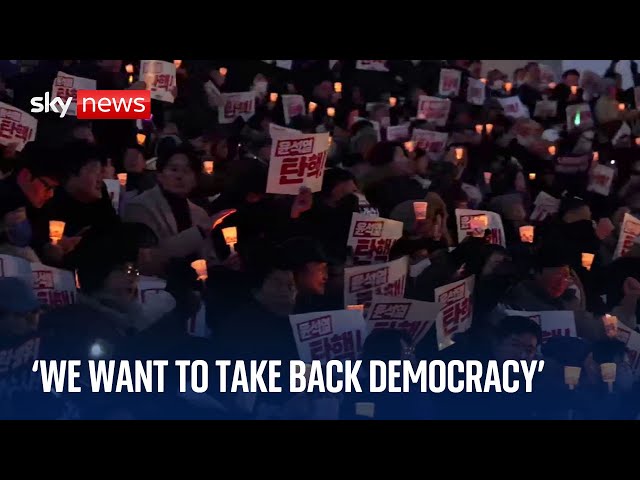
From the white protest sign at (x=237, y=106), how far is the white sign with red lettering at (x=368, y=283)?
9.99 feet

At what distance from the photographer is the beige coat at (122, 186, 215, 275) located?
645 cm

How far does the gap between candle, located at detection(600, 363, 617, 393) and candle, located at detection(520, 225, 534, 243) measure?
1.22 m

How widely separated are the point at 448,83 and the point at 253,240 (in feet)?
16.5

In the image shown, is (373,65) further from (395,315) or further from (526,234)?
(395,315)

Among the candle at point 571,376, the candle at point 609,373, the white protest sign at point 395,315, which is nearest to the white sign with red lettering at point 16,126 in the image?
the white protest sign at point 395,315

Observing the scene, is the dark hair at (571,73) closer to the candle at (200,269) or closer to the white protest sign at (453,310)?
the white protest sign at (453,310)

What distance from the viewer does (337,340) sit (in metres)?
6.23

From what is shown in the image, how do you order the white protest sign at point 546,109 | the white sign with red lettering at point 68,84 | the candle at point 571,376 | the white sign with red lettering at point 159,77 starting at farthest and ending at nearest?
the white protest sign at point 546,109
the white sign with red lettering at point 159,77
the white sign with red lettering at point 68,84
the candle at point 571,376

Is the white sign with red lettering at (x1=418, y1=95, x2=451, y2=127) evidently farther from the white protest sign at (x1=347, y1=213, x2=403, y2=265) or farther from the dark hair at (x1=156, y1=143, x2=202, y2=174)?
the dark hair at (x1=156, y1=143, x2=202, y2=174)

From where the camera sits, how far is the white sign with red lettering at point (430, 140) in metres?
9.43

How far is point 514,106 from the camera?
422 inches

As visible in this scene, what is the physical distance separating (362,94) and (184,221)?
13.4ft

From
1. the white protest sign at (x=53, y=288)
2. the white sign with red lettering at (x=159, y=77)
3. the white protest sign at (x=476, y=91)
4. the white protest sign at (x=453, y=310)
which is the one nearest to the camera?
the white protest sign at (x=53, y=288)

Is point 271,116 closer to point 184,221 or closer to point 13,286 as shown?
point 184,221
